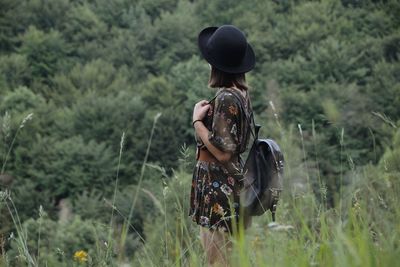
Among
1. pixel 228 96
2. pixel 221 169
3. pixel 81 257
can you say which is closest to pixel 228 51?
pixel 228 96

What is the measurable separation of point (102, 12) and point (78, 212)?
31.9 meters

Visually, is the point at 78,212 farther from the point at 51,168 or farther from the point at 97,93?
the point at 97,93

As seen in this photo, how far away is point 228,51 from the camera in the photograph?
8.77 ft

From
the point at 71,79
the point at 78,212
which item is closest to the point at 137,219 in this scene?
the point at 78,212

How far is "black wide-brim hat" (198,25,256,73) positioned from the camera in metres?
2.68

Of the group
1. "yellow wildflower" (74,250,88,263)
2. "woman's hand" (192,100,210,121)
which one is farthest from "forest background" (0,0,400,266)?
"yellow wildflower" (74,250,88,263)

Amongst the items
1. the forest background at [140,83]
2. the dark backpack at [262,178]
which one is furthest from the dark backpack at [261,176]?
the forest background at [140,83]

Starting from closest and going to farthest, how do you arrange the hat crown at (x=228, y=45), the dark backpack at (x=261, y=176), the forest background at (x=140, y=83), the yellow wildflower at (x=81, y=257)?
the yellow wildflower at (x=81, y=257)
the dark backpack at (x=261, y=176)
the hat crown at (x=228, y=45)
the forest background at (x=140, y=83)

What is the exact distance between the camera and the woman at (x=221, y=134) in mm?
2611

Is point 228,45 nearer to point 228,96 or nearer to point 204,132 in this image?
point 228,96

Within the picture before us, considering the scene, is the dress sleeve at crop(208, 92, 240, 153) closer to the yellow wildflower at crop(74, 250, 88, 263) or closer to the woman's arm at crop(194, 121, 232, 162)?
the woman's arm at crop(194, 121, 232, 162)

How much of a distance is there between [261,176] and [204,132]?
0.27 metres

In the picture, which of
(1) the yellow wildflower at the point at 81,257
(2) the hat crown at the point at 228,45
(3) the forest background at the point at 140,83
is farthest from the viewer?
(3) the forest background at the point at 140,83

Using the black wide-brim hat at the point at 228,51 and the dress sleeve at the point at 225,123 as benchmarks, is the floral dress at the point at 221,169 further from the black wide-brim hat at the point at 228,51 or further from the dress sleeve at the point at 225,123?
the black wide-brim hat at the point at 228,51
